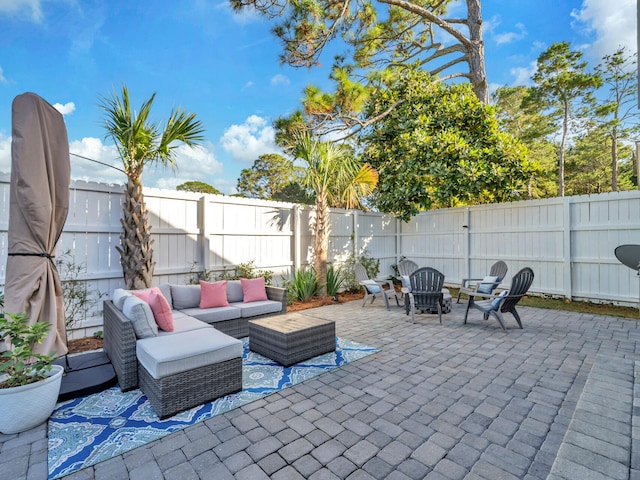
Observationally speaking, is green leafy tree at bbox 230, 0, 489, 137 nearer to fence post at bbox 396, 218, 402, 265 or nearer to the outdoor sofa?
fence post at bbox 396, 218, 402, 265

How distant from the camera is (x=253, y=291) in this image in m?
5.03

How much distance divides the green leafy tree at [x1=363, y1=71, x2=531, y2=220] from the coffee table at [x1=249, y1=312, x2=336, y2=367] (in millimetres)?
5482

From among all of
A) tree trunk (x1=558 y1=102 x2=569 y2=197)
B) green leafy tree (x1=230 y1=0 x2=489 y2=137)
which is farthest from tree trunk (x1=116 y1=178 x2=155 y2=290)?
tree trunk (x1=558 y1=102 x2=569 y2=197)

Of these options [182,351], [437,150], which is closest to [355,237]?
[437,150]

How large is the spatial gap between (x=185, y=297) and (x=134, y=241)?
1157 mm

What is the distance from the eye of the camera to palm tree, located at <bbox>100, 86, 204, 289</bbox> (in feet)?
14.5

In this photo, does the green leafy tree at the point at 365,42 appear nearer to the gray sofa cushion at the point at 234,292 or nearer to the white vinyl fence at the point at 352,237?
the white vinyl fence at the point at 352,237

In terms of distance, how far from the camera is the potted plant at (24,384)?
7.27 ft

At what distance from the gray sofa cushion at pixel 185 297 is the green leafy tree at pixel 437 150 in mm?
5901

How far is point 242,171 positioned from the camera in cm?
2667

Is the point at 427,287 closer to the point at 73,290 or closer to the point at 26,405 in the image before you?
the point at 26,405

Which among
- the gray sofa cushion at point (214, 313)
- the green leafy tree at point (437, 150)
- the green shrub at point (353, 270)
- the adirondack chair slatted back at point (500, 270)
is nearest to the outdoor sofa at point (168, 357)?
the gray sofa cushion at point (214, 313)

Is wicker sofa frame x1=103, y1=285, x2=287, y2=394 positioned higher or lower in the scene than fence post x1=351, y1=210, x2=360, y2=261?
lower

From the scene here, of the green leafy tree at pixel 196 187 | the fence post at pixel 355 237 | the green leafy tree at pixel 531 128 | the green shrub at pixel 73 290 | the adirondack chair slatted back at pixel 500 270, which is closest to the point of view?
the green shrub at pixel 73 290
